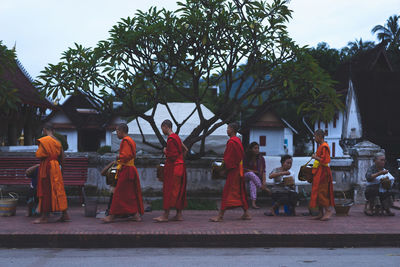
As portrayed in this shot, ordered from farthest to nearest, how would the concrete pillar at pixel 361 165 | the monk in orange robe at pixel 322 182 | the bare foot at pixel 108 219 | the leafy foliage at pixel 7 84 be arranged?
1. the concrete pillar at pixel 361 165
2. the leafy foliage at pixel 7 84
3. the monk in orange robe at pixel 322 182
4. the bare foot at pixel 108 219

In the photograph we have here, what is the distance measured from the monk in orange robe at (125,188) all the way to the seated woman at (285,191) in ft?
9.41

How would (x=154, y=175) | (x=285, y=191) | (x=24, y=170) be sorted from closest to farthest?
(x=285, y=191) → (x=24, y=170) → (x=154, y=175)

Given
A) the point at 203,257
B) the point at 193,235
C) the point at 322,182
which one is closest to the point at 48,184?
the point at 193,235

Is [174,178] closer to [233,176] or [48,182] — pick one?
[233,176]

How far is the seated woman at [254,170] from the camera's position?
1142 cm

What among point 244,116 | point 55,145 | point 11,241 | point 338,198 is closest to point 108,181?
point 55,145

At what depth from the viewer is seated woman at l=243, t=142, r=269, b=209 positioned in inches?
450

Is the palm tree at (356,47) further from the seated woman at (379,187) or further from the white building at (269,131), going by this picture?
the seated woman at (379,187)

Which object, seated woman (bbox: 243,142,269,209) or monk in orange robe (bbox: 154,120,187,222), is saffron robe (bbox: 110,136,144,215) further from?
seated woman (bbox: 243,142,269,209)

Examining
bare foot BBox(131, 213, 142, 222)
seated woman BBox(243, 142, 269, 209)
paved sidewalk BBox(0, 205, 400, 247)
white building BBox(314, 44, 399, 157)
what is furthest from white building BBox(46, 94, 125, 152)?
paved sidewalk BBox(0, 205, 400, 247)

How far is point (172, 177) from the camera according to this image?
9195mm

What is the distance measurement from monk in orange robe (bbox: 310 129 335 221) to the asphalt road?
214 cm

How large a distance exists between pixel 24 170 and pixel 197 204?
397 cm

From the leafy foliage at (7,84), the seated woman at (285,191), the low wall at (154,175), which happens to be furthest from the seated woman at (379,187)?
the leafy foliage at (7,84)
